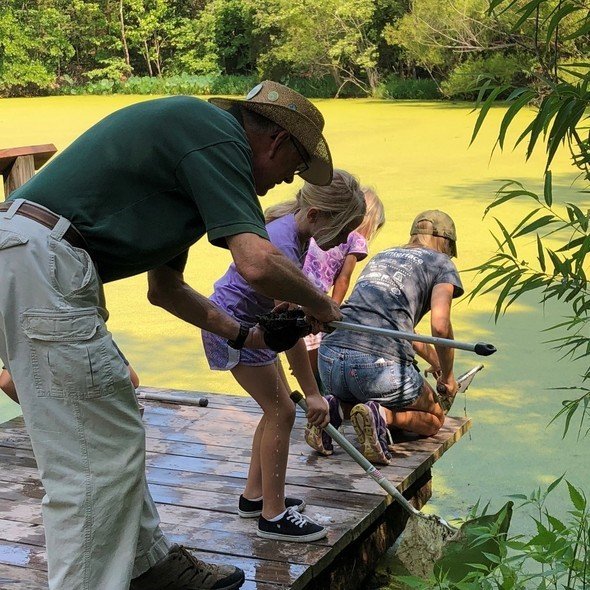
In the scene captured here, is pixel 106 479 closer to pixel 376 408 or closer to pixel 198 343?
pixel 376 408

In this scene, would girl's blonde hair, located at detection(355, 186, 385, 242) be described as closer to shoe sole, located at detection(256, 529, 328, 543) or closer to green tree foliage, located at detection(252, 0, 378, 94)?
shoe sole, located at detection(256, 529, 328, 543)

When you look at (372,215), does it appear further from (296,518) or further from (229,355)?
(296,518)

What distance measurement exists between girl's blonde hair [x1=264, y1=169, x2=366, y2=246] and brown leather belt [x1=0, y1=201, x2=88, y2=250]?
67 cm

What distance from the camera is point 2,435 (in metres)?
2.72

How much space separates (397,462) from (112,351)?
45.0 inches

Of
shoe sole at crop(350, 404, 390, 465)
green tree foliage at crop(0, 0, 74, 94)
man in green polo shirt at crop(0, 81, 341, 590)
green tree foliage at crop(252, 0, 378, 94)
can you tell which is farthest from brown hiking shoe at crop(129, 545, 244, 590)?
green tree foliage at crop(0, 0, 74, 94)

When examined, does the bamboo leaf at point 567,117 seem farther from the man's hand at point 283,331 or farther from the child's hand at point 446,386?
the child's hand at point 446,386

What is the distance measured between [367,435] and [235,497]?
14.1 inches

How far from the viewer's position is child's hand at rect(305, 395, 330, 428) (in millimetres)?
2115

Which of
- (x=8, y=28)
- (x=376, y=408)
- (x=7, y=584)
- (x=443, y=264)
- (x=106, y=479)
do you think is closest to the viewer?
(x=106, y=479)

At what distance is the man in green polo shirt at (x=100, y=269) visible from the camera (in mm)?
1463

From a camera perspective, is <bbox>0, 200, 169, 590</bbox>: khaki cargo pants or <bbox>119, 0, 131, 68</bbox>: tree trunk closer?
<bbox>0, 200, 169, 590</bbox>: khaki cargo pants

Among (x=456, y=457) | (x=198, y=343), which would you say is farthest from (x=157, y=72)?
(x=456, y=457)

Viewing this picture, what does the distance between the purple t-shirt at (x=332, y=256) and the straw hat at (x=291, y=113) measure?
127 centimetres
